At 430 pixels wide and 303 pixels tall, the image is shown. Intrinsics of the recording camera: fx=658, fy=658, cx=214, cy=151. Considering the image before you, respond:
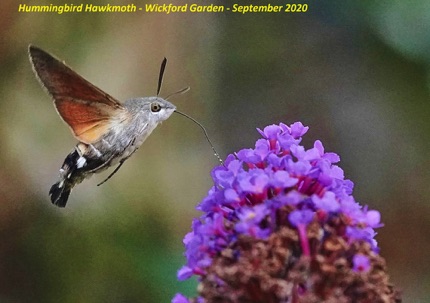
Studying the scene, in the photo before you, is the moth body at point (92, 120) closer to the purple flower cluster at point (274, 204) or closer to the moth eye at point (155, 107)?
the moth eye at point (155, 107)

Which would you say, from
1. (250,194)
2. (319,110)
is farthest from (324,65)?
(250,194)

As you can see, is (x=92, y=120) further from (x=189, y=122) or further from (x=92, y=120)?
(x=189, y=122)

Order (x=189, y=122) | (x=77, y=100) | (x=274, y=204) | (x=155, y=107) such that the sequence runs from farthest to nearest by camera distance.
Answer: (x=189, y=122) < (x=155, y=107) < (x=77, y=100) < (x=274, y=204)

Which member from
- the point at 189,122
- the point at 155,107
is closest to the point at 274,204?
the point at 155,107

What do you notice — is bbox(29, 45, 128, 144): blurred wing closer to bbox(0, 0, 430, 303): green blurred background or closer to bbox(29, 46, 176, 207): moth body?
bbox(29, 46, 176, 207): moth body

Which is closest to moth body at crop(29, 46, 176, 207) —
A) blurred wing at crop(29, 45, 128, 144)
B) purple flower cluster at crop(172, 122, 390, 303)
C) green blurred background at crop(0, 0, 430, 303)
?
blurred wing at crop(29, 45, 128, 144)
